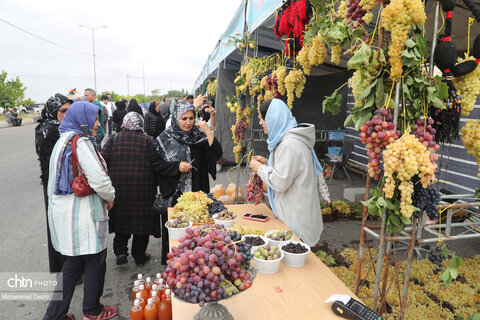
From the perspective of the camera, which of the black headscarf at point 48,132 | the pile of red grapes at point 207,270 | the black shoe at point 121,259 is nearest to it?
the pile of red grapes at point 207,270

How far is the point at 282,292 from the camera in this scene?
183 centimetres

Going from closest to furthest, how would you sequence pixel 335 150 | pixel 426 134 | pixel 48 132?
pixel 426 134 → pixel 48 132 → pixel 335 150

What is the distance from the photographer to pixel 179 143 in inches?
145

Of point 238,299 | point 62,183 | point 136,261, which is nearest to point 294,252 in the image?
point 238,299

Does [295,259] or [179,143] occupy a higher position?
[179,143]

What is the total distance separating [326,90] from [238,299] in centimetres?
647

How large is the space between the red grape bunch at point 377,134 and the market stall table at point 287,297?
0.78m

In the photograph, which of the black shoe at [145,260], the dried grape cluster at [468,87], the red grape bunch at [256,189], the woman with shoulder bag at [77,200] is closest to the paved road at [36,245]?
the black shoe at [145,260]

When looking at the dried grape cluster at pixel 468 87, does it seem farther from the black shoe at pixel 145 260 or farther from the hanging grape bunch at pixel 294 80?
the black shoe at pixel 145 260

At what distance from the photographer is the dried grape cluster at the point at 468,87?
1.77 meters

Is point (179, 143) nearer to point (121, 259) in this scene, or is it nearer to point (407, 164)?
point (121, 259)

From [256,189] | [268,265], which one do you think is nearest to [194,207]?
[256,189]

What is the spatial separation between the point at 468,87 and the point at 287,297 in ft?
5.48

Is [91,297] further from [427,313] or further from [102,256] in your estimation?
[427,313]
